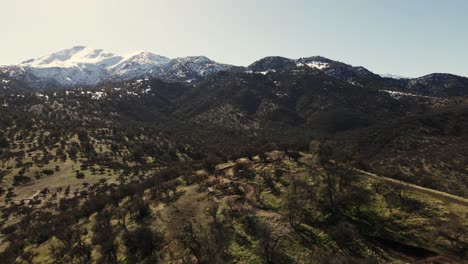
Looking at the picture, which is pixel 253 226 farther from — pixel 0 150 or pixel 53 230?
pixel 0 150

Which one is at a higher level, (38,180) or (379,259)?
(379,259)

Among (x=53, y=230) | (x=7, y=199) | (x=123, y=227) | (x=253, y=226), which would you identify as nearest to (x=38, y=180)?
(x=7, y=199)

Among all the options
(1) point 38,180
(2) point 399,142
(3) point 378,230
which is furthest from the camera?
(2) point 399,142

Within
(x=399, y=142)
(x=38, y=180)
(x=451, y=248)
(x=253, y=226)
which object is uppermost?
(x=451, y=248)

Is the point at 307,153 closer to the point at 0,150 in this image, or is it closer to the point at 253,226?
the point at 253,226

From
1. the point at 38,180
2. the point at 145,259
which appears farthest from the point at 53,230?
the point at 38,180

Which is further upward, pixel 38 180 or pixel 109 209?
pixel 109 209

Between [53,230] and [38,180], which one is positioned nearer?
[53,230]

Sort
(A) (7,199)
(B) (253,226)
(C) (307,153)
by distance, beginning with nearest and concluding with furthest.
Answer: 1. (B) (253,226)
2. (C) (307,153)
3. (A) (7,199)

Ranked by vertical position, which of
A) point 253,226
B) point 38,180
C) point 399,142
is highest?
point 253,226
